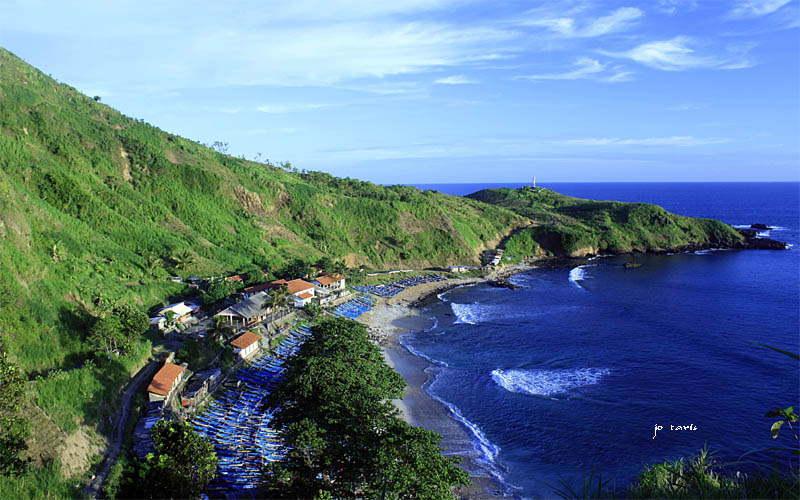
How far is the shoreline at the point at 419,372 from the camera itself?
1293 inches

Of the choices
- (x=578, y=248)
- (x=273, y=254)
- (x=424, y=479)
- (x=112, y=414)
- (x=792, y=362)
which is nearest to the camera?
(x=424, y=479)

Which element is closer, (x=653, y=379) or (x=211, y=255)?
(x=653, y=379)

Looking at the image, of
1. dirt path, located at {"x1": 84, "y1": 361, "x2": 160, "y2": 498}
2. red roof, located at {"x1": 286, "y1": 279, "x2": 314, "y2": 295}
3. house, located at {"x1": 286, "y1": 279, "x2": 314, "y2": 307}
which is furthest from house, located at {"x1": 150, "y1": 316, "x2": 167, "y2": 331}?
red roof, located at {"x1": 286, "y1": 279, "x2": 314, "y2": 295}

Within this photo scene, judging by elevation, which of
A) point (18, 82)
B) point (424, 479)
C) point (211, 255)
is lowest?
point (424, 479)

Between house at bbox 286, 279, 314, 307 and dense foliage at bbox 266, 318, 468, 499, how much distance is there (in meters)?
28.8

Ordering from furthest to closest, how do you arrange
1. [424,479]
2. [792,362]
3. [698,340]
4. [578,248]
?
1. [578,248]
2. [698,340]
3. [792,362]
4. [424,479]

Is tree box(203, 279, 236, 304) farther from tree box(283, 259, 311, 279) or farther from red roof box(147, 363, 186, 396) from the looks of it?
red roof box(147, 363, 186, 396)

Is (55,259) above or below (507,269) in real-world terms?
above

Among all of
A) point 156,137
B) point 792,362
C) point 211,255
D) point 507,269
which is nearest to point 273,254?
point 211,255

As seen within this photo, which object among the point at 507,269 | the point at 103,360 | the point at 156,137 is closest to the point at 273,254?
the point at 156,137

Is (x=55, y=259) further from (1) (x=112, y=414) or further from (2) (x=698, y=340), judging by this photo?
(2) (x=698, y=340)

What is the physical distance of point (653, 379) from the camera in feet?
156

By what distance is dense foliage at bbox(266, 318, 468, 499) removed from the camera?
2420 cm

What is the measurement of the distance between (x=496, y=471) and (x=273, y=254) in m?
59.0
